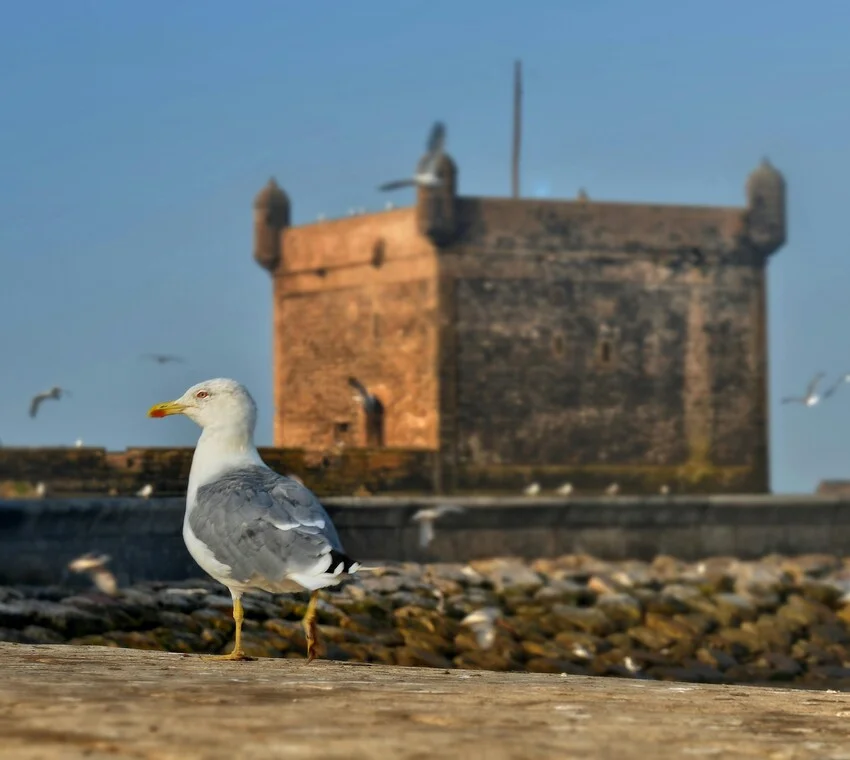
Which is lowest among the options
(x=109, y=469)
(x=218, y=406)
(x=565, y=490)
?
(x=218, y=406)

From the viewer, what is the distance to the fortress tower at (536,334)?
35.9 m

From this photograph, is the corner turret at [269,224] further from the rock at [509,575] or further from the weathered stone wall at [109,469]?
the rock at [509,575]

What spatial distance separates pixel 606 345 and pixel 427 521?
14.6m

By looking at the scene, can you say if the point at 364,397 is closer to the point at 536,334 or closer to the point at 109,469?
the point at 536,334

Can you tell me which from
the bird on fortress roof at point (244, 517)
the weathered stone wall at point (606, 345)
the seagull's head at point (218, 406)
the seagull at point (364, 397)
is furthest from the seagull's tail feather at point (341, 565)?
the seagull at point (364, 397)

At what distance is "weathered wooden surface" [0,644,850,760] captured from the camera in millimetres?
4465

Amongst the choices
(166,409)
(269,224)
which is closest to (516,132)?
(269,224)

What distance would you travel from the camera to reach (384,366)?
36969 mm

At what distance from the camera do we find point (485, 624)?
59.0 ft

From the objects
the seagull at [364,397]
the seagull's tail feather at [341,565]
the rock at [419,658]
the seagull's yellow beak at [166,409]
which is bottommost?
the rock at [419,658]

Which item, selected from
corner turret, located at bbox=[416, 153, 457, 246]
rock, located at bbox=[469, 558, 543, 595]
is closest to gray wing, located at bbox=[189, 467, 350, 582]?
rock, located at bbox=[469, 558, 543, 595]

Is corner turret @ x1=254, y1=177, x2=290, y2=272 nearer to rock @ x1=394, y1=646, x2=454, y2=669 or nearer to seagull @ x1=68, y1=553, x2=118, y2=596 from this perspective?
seagull @ x1=68, y1=553, x2=118, y2=596

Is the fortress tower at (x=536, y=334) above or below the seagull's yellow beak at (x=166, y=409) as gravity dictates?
above

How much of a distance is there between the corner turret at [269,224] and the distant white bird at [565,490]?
24.2 feet
